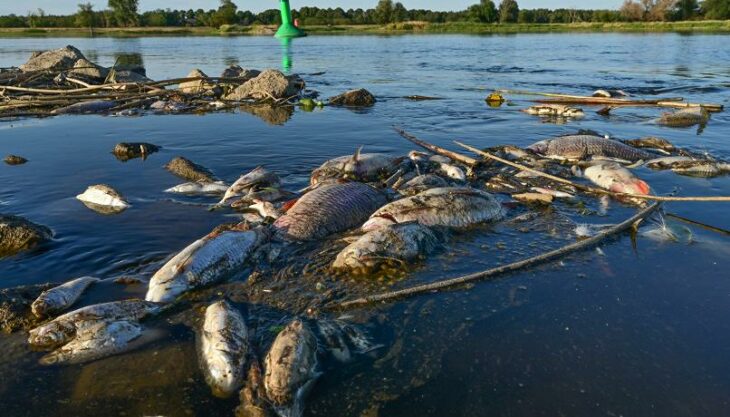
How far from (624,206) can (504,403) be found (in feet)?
15.7

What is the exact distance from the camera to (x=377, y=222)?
617 cm

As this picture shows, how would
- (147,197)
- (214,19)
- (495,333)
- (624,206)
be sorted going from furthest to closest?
(214,19), (147,197), (624,206), (495,333)

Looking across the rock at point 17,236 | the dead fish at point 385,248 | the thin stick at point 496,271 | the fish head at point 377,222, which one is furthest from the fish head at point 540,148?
the rock at point 17,236

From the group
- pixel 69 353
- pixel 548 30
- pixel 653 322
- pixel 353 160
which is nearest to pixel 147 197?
pixel 353 160

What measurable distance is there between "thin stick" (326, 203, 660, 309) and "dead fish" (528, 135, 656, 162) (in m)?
3.26

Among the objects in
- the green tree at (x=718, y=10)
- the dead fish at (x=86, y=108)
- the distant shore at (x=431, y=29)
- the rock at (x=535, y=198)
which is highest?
the green tree at (x=718, y=10)

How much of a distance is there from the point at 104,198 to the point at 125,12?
103 meters

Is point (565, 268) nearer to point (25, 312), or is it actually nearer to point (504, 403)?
point (504, 403)

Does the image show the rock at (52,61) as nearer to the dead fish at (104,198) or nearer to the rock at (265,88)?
the rock at (265,88)

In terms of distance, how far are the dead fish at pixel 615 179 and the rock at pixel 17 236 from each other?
767cm

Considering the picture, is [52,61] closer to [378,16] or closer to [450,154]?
[450,154]

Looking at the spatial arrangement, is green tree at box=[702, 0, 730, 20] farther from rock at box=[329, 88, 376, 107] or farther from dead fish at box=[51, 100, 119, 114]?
dead fish at box=[51, 100, 119, 114]

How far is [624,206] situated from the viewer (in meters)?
7.26

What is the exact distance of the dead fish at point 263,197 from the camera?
7.44 meters
